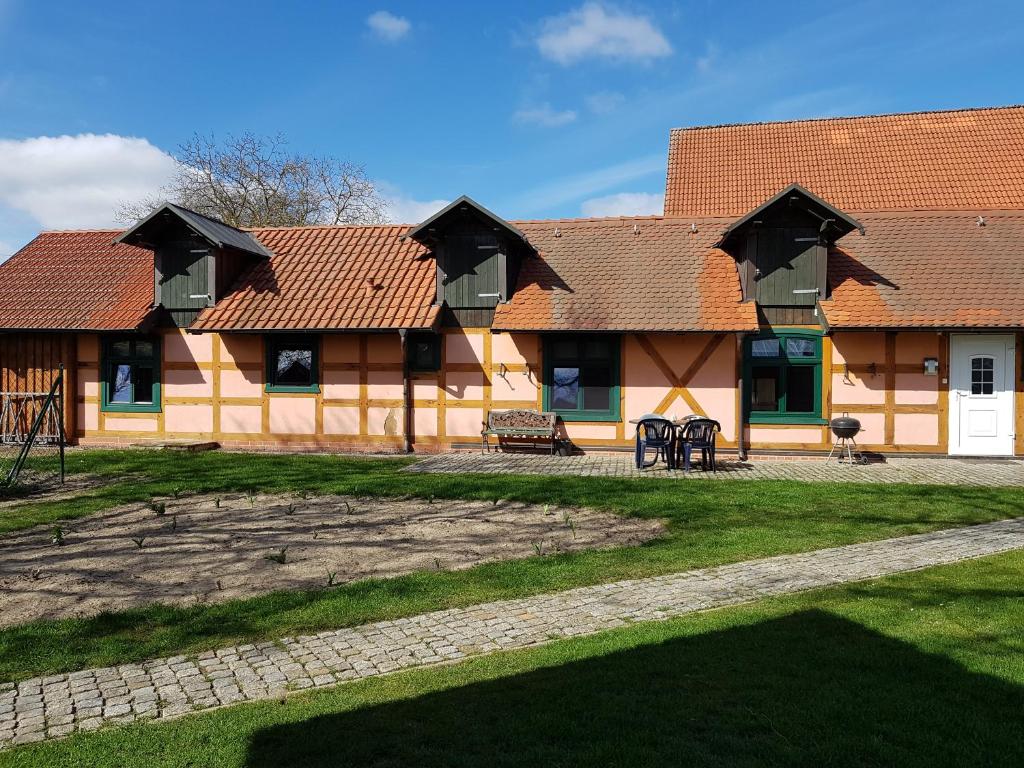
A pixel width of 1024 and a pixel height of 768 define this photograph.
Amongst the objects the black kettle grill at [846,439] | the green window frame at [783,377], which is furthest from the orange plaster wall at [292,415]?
the black kettle grill at [846,439]

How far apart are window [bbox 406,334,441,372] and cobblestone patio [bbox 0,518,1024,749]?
9298 mm

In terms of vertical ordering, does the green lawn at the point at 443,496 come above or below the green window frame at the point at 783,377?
below

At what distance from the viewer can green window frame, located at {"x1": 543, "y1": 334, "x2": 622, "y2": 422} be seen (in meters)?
14.5

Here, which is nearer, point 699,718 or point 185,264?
point 699,718

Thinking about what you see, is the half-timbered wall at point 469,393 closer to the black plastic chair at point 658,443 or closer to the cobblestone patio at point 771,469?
the cobblestone patio at point 771,469

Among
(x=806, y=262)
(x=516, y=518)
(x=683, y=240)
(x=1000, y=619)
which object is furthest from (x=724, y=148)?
(x=1000, y=619)

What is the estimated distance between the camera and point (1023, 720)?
354 centimetres

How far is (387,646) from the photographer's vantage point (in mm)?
4852

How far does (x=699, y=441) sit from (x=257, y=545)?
7766mm

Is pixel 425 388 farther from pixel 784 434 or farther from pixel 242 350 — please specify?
pixel 784 434

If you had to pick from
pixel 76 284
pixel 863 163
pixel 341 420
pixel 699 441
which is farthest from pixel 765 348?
pixel 76 284

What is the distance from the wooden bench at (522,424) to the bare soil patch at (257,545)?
470 cm

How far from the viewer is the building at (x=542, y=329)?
44.8ft

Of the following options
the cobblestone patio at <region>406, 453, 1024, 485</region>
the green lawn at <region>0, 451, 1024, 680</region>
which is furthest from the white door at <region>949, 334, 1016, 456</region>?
the green lawn at <region>0, 451, 1024, 680</region>
